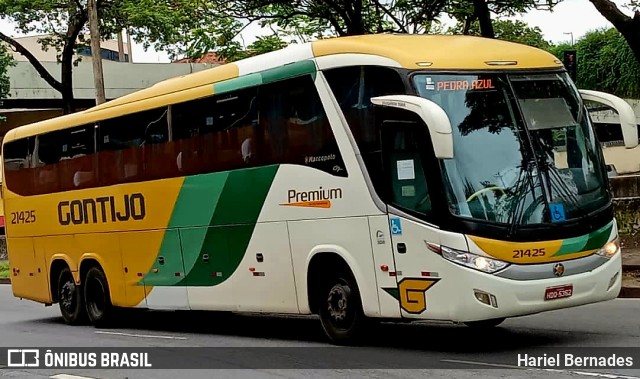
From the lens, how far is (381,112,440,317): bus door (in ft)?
34.7

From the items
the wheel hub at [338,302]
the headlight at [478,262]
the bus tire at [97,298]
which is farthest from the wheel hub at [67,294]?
the headlight at [478,262]

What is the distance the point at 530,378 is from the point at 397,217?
260cm

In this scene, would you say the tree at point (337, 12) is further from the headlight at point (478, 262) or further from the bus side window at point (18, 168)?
the headlight at point (478, 262)

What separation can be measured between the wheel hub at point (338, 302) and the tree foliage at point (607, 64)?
31.7 metres

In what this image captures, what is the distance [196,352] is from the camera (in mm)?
12672

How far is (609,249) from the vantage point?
10.9 meters

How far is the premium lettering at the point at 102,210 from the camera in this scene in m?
16.0

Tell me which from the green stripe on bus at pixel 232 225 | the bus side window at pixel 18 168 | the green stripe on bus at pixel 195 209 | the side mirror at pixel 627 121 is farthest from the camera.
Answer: the bus side window at pixel 18 168

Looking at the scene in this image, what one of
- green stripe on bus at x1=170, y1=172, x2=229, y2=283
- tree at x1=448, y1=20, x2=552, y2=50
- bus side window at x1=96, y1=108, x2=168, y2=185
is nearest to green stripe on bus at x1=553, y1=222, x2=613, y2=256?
green stripe on bus at x1=170, y1=172, x2=229, y2=283

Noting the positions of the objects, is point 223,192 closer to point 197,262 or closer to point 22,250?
point 197,262

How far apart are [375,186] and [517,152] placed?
1.62 metres

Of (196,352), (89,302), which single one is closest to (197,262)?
(196,352)

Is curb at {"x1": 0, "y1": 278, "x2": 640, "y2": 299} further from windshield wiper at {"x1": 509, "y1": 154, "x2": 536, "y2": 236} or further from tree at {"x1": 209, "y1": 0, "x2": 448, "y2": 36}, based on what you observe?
tree at {"x1": 209, "y1": 0, "x2": 448, "y2": 36}

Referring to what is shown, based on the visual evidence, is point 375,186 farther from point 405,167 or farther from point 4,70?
point 4,70
